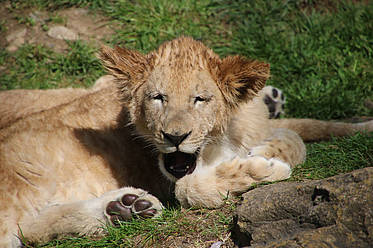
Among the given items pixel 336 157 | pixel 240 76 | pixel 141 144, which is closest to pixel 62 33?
pixel 141 144

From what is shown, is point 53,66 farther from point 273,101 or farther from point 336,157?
point 336,157

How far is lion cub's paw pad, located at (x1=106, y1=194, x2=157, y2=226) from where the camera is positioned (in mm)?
3309

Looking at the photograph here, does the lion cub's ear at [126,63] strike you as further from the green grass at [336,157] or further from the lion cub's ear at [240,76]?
the green grass at [336,157]

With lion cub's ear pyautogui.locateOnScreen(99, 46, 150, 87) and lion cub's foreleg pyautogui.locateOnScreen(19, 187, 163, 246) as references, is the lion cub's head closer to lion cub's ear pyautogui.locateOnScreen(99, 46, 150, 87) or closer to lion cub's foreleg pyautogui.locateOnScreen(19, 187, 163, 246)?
lion cub's ear pyautogui.locateOnScreen(99, 46, 150, 87)

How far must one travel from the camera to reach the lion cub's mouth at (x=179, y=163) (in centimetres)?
342

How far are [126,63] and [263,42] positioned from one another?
3.08 metres

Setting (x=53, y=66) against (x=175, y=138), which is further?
(x=53, y=66)

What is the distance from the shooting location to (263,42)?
6.16 m

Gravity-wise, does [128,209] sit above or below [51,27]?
below

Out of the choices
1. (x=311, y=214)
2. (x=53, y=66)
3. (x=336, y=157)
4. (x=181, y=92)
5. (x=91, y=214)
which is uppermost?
(x=181, y=92)

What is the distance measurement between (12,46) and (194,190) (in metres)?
4.18

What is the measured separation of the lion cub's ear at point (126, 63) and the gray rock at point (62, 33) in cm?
314

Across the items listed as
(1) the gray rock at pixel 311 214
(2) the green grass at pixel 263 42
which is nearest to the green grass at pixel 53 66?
(2) the green grass at pixel 263 42

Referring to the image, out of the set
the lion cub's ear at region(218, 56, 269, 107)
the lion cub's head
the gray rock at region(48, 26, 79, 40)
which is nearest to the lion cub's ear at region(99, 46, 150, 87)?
the lion cub's head
